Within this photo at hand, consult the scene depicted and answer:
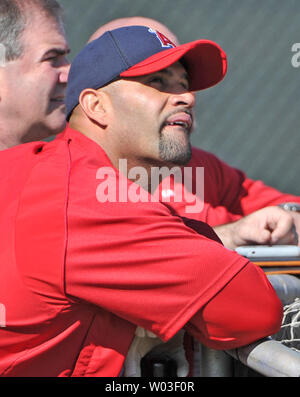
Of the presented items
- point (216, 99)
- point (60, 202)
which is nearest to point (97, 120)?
point (60, 202)

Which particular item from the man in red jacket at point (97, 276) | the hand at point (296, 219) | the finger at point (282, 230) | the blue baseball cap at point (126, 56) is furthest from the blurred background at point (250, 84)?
the man in red jacket at point (97, 276)

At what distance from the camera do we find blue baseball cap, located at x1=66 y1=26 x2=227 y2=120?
4.17 feet

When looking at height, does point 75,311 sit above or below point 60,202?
below

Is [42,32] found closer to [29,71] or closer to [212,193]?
[29,71]

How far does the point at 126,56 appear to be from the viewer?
1.28 meters

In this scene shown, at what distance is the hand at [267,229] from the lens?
5.11 ft

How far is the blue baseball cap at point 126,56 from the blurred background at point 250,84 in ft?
5.21

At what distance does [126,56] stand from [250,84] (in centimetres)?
188

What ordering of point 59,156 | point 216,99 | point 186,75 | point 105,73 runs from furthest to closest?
point 216,99 → point 186,75 → point 105,73 → point 59,156

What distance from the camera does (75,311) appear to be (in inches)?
39.4

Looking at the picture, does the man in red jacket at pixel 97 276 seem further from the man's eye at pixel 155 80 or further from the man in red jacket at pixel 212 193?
the man in red jacket at pixel 212 193

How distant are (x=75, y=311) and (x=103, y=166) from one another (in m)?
0.27
